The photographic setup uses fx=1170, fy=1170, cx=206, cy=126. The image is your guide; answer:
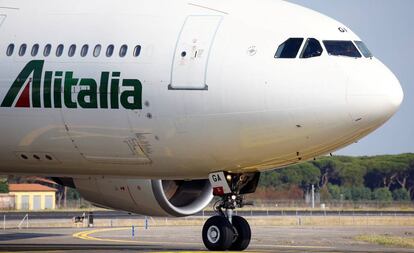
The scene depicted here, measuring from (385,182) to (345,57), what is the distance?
274ft

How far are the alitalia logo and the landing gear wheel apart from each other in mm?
Answer: 2990

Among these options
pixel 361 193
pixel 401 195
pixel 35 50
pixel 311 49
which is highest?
pixel 361 193

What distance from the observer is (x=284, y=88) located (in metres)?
23.5

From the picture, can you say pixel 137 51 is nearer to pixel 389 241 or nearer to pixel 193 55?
pixel 193 55

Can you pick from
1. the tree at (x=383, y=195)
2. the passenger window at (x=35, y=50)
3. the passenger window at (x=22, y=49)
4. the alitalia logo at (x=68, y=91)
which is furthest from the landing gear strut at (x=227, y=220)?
the tree at (x=383, y=195)

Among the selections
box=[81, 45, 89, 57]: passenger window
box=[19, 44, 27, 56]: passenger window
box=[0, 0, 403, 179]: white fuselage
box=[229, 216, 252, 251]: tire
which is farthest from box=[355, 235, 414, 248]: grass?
box=[19, 44, 27, 56]: passenger window

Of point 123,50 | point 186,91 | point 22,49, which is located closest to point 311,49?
point 186,91

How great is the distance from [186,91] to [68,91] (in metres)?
2.77

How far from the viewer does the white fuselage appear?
23.4 meters

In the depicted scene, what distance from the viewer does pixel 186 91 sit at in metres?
24.1

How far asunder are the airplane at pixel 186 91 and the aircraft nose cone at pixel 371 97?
2cm

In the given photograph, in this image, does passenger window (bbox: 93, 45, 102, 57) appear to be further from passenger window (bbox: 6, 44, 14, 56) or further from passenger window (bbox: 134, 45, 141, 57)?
passenger window (bbox: 6, 44, 14, 56)

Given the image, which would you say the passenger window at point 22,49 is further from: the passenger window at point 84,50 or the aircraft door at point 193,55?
the aircraft door at point 193,55

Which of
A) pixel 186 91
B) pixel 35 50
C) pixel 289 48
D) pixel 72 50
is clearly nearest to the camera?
pixel 289 48
